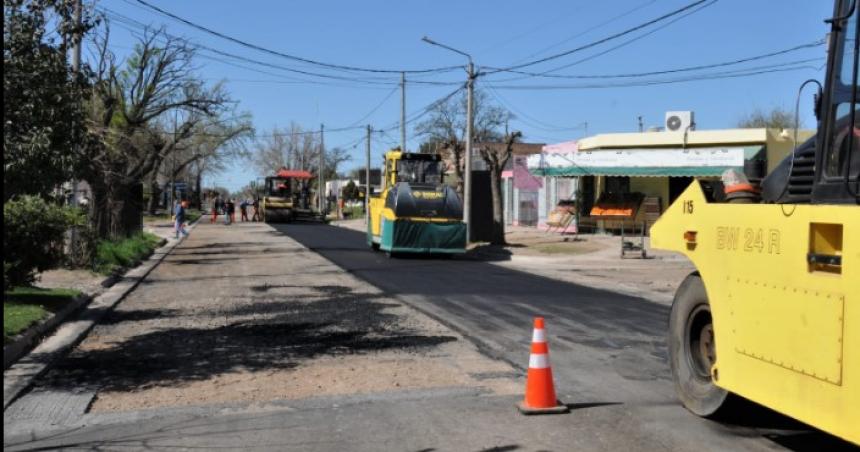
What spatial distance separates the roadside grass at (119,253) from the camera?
60.1 ft

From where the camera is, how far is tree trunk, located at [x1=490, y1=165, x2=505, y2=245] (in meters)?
28.7

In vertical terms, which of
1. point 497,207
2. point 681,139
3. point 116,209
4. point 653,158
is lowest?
point 116,209

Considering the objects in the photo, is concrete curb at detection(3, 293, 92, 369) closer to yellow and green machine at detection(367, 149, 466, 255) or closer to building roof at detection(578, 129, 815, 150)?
yellow and green machine at detection(367, 149, 466, 255)

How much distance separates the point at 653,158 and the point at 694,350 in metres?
23.9

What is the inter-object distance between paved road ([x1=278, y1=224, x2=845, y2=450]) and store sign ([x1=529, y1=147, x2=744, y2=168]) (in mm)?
10935

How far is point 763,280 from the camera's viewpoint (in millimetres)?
4777

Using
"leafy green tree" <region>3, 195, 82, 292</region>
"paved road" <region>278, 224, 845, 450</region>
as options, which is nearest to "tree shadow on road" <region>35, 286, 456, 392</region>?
"paved road" <region>278, 224, 845, 450</region>

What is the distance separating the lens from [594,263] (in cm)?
2334

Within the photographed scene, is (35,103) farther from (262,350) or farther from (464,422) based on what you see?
(464,422)

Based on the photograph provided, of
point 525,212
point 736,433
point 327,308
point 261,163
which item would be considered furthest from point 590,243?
point 261,163

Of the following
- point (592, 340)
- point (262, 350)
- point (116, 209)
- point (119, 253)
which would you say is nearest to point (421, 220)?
point (119, 253)

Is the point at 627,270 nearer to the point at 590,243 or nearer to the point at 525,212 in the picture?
the point at 590,243

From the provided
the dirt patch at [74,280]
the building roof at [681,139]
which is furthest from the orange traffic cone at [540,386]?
the building roof at [681,139]

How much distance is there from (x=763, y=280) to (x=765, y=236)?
27 cm
